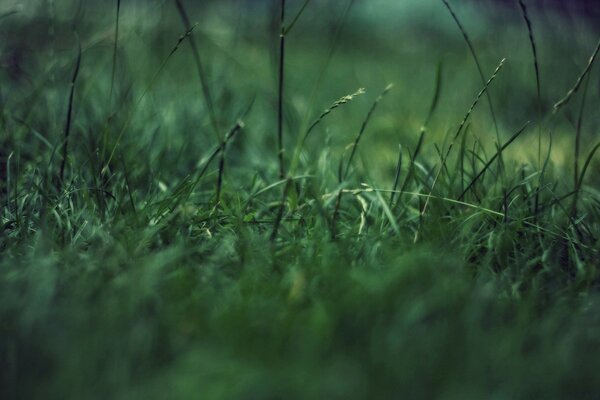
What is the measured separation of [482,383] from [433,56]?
3469mm

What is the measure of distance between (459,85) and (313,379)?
2.68 metres

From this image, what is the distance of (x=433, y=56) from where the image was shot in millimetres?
4207

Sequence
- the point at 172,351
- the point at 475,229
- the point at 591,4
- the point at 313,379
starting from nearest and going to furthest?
the point at 313,379
the point at 172,351
the point at 475,229
the point at 591,4

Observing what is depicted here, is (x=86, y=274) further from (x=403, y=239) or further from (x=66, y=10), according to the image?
(x=66, y=10)

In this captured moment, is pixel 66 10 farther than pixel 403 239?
Yes

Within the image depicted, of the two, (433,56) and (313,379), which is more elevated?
(313,379)

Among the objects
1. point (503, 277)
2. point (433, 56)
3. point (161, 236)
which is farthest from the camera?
point (433, 56)

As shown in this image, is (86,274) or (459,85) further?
(459,85)

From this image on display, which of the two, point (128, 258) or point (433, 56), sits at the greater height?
point (128, 258)

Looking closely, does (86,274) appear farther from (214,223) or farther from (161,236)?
(214,223)

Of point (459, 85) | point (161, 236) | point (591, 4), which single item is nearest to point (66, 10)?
point (459, 85)

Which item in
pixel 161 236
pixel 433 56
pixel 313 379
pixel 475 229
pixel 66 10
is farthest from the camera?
pixel 433 56

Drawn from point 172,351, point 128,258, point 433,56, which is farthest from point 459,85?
point 172,351

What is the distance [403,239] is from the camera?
4.53 ft
